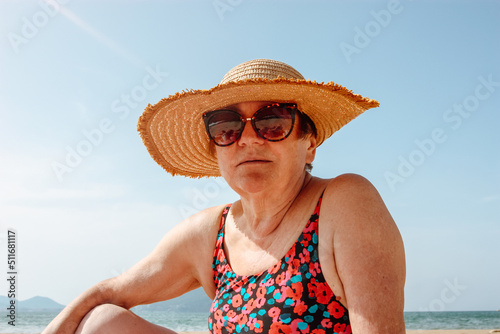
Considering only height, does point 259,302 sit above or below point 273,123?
below

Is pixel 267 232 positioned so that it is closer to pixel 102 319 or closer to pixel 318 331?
pixel 318 331

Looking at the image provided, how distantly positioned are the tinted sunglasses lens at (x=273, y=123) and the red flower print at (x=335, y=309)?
793 mm

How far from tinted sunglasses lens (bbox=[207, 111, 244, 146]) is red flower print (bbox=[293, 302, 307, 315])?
0.84 meters

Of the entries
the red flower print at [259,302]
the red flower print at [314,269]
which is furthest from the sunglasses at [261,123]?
the red flower print at [259,302]

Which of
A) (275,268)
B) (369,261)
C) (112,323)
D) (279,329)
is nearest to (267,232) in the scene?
(275,268)

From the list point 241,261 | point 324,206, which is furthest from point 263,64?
point 241,261

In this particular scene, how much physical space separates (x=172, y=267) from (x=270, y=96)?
3.74 feet

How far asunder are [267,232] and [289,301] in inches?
18.6

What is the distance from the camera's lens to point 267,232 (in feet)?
6.95

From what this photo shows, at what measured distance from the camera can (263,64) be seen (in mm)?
2203

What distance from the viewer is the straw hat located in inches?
80.2

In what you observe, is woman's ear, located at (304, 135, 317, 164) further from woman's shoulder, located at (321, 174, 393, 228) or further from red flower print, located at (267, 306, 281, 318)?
red flower print, located at (267, 306, 281, 318)

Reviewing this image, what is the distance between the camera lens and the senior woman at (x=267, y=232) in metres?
1.61

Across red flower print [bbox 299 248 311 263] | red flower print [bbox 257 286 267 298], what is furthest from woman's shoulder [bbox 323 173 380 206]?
red flower print [bbox 257 286 267 298]
